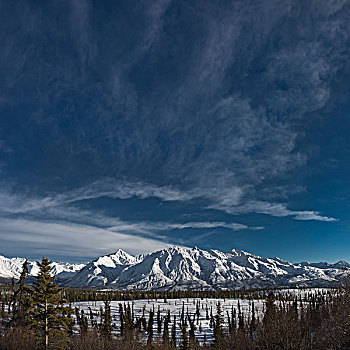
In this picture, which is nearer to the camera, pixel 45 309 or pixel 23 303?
pixel 45 309

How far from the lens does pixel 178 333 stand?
497ft

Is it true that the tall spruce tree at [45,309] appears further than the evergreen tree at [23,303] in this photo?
No

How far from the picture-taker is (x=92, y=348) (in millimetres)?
65812

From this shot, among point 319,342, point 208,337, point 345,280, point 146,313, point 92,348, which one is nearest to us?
point 319,342

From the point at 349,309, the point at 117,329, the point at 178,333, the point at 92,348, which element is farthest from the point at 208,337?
the point at 349,309

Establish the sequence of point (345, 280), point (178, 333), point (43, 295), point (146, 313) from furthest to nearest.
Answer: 1. point (146, 313)
2. point (178, 333)
3. point (345, 280)
4. point (43, 295)

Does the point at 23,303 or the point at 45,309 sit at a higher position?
the point at 45,309

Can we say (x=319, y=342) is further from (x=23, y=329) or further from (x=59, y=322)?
(x=23, y=329)

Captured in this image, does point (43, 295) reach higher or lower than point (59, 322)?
higher

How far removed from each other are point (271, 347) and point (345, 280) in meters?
35.9

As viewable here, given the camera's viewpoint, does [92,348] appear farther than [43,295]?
Yes

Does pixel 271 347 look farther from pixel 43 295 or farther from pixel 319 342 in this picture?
pixel 43 295

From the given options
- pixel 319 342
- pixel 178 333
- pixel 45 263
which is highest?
pixel 45 263

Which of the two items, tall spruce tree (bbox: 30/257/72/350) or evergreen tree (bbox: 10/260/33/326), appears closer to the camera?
tall spruce tree (bbox: 30/257/72/350)
